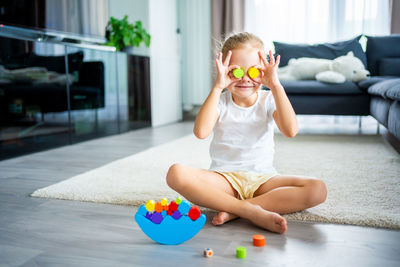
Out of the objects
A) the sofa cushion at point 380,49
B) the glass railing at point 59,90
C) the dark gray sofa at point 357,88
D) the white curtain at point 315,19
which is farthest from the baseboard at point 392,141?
the glass railing at point 59,90

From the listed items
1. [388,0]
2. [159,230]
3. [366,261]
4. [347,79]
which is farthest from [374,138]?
[159,230]

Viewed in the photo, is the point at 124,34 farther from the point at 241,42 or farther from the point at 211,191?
the point at 211,191

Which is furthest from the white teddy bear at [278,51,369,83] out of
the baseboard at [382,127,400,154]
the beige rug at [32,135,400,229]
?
the beige rug at [32,135,400,229]

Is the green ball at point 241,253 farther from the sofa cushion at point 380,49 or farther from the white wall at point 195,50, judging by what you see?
the white wall at point 195,50

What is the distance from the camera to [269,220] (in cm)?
93

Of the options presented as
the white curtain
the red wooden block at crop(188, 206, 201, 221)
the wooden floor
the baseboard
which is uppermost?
the white curtain

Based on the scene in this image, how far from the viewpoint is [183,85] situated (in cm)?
455

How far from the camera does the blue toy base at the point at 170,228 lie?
2.77 ft

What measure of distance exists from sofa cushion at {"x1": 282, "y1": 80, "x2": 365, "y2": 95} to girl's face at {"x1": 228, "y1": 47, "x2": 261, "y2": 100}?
1.81 meters

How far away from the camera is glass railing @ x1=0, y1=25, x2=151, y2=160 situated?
207cm

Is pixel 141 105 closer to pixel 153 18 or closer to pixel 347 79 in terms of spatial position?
pixel 153 18

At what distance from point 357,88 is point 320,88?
0.26m

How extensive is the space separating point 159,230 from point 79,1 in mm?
2417

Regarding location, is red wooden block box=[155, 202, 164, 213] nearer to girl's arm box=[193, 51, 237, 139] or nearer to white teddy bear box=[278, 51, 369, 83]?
girl's arm box=[193, 51, 237, 139]
